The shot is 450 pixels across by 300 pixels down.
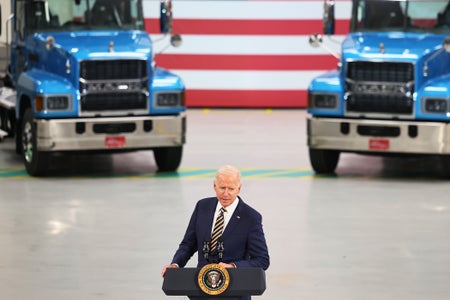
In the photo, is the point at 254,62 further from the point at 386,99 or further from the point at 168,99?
the point at 386,99

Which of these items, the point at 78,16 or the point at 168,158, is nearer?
the point at 168,158

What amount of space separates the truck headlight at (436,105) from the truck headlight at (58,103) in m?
3.86

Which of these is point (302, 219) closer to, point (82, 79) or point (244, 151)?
point (82, 79)

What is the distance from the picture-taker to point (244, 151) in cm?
1781

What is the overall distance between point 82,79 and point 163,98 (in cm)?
93

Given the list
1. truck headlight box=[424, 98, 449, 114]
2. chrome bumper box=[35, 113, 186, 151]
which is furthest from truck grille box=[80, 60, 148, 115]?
truck headlight box=[424, 98, 449, 114]

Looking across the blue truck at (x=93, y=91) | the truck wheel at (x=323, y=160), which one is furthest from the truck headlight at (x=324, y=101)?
the blue truck at (x=93, y=91)

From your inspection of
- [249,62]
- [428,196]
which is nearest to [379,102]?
[428,196]

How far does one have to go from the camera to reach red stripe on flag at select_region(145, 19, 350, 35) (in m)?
23.8

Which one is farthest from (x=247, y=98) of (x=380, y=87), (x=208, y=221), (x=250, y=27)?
(x=208, y=221)

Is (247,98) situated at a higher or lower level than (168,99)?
lower

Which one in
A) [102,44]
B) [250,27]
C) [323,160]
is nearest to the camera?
[102,44]

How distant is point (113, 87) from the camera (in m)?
15.1

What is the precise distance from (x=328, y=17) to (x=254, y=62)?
8130 mm
